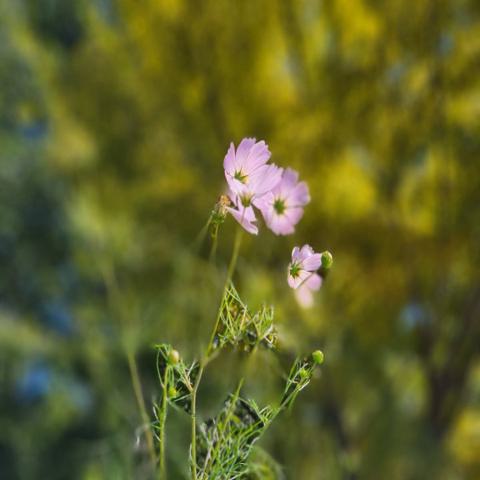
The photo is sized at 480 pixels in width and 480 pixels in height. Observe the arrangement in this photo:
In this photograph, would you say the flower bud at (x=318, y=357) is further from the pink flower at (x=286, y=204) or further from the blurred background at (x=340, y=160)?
the blurred background at (x=340, y=160)

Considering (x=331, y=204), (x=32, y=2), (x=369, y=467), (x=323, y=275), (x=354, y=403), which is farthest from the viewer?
(x=32, y=2)

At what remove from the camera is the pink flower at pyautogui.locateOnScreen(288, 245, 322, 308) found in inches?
11.9

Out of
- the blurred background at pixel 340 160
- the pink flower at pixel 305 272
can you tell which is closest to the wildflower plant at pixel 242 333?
the pink flower at pixel 305 272

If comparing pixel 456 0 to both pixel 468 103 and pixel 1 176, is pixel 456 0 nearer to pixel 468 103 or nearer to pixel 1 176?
pixel 468 103

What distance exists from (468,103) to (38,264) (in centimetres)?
386

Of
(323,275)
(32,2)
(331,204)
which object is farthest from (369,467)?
(32,2)

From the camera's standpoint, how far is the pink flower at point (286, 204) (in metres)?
0.32

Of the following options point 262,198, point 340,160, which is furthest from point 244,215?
point 340,160

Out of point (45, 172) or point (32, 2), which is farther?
point (45, 172)

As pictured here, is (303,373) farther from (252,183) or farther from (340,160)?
(340,160)

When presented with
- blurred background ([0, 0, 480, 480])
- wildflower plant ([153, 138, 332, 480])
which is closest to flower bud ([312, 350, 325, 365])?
wildflower plant ([153, 138, 332, 480])

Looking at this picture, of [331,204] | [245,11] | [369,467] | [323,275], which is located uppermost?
[245,11]

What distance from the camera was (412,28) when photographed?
9.30ft

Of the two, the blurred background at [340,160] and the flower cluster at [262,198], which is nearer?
the flower cluster at [262,198]
